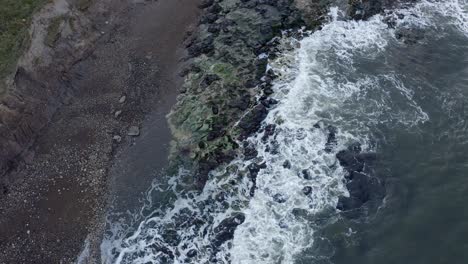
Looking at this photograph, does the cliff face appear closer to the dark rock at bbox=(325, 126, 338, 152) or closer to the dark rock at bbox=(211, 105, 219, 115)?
the dark rock at bbox=(211, 105, 219, 115)

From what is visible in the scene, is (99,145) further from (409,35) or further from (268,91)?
(409,35)

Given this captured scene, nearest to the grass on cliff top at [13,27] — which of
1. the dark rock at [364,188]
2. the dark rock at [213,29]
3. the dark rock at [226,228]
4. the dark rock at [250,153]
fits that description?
the dark rock at [213,29]

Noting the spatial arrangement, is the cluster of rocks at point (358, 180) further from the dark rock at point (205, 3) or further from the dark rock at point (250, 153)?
the dark rock at point (205, 3)

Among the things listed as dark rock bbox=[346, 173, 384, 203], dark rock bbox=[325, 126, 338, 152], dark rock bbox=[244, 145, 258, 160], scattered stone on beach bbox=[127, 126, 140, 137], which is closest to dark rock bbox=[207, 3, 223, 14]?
scattered stone on beach bbox=[127, 126, 140, 137]

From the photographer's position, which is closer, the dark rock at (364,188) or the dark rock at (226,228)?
the dark rock at (226,228)

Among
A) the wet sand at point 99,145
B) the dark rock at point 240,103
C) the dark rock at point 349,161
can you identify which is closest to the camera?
the wet sand at point 99,145

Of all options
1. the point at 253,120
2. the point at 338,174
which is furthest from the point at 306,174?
the point at 253,120

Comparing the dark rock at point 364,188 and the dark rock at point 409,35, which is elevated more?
the dark rock at point 409,35
